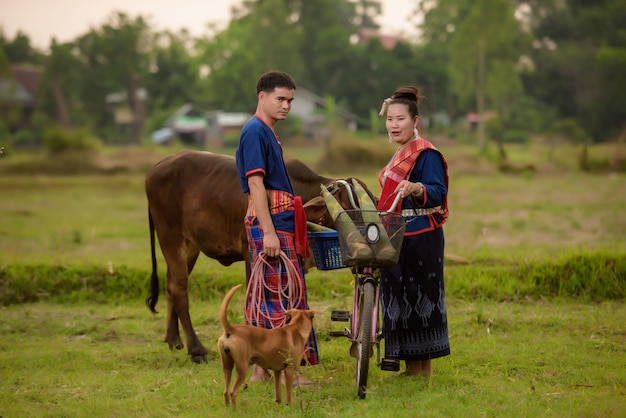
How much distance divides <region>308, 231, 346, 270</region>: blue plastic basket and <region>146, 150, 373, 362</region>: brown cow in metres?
1.22

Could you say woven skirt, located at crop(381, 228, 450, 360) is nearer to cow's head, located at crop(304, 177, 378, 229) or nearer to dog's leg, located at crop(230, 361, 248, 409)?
cow's head, located at crop(304, 177, 378, 229)

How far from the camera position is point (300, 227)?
16.1 feet

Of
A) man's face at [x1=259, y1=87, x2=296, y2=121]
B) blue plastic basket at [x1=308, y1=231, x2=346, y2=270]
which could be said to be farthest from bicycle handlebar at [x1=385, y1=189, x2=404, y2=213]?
man's face at [x1=259, y1=87, x2=296, y2=121]

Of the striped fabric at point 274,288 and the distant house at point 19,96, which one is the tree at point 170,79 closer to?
the distant house at point 19,96

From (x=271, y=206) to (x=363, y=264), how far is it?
0.75 metres

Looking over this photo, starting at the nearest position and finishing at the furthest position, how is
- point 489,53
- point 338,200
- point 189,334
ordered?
point 338,200
point 189,334
point 489,53

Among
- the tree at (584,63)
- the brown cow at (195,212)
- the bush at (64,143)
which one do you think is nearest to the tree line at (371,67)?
the tree at (584,63)

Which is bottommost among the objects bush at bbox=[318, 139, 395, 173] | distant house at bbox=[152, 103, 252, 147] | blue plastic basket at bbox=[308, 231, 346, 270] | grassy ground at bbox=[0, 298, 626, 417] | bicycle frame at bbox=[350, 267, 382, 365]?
grassy ground at bbox=[0, 298, 626, 417]

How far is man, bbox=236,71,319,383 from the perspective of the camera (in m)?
4.80

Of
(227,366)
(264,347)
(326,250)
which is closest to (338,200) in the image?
(326,250)

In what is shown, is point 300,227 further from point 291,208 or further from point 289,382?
point 289,382

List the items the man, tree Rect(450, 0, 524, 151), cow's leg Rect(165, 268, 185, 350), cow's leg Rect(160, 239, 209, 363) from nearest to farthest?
1. the man
2. cow's leg Rect(160, 239, 209, 363)
3. cow's leg Rect(165, 268, 185, 350)
4. tree Rect(450, 0, 524, 151)

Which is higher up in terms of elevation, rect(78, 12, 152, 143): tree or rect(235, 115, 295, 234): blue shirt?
rect(78, 12, 152, 143): tree

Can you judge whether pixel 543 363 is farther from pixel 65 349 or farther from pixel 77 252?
pixel 77 252
